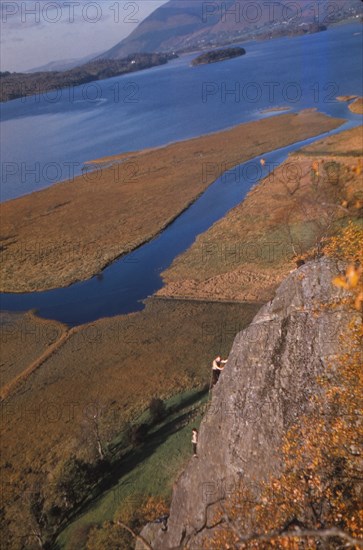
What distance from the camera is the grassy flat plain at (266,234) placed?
4012 centimetres

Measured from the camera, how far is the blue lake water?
44.9 m

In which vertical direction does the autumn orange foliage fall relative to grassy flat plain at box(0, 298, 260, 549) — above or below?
above

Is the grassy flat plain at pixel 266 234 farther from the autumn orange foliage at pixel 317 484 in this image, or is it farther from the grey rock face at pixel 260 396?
the autumn orange foliage at pixel 317 484

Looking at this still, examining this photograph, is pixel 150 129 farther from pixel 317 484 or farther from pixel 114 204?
pixel 317 484

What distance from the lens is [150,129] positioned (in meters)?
113

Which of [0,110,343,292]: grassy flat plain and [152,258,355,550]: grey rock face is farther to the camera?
[0,110,343,292]: grassy flat plain

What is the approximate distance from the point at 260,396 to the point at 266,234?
33.4 metres

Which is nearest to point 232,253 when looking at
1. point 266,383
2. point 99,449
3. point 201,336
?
point 201,336

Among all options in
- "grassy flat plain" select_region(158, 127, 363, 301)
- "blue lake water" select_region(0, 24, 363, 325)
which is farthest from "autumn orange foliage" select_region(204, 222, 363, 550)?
"blue lake water" select_region(0, 24, 363, 325)

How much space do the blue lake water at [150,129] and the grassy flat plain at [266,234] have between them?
114 inches

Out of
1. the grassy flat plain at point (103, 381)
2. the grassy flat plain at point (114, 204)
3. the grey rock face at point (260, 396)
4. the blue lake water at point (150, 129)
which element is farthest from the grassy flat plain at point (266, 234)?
the grey rock face at point (260, 396)

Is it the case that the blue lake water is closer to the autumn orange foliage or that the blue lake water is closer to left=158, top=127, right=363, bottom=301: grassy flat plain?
left=158, top=127, right=363, bottom=301: grassy flat plain

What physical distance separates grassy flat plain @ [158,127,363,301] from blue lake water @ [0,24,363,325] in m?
2.88

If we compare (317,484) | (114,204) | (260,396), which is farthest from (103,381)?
(114,204)
